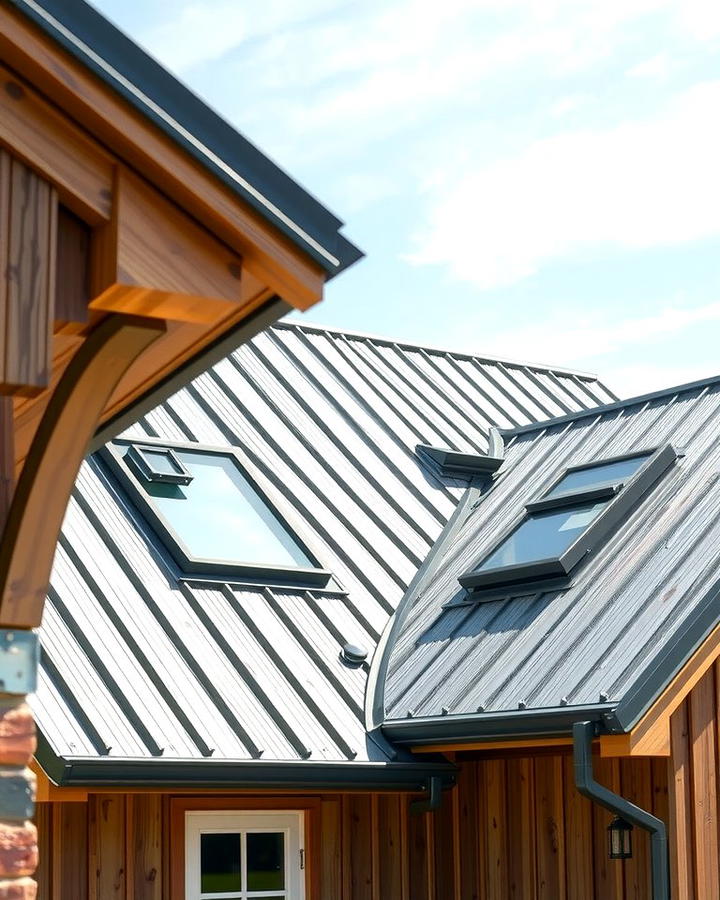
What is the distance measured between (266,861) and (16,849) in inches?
222

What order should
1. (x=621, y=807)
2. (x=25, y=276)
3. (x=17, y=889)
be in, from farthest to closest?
(x=621, y=807) → (x=25, y=276) → (x=17, y=889)

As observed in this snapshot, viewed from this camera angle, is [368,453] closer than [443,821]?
No

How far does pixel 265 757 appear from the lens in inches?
354

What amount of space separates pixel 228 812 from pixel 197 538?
2044 millimetres

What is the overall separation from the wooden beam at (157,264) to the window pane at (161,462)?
6451 millimetres

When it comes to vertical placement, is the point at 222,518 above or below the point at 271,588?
above

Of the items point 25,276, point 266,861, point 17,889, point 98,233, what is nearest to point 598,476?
point 266,861

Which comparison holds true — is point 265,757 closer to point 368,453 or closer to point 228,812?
point 228,812

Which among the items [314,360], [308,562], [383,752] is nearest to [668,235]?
[314,360]

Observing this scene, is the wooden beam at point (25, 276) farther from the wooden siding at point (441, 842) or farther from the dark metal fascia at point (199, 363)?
the wooden siding at point (441, 842)

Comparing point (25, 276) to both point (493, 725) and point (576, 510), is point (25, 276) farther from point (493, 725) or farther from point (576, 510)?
point (576, 510)

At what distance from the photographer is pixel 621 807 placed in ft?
28.3

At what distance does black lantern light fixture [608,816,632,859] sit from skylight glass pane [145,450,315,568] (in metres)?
3.11

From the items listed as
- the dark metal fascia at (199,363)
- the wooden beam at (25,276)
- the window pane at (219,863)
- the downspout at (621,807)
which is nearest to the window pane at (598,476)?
the downspout at (621,807)
